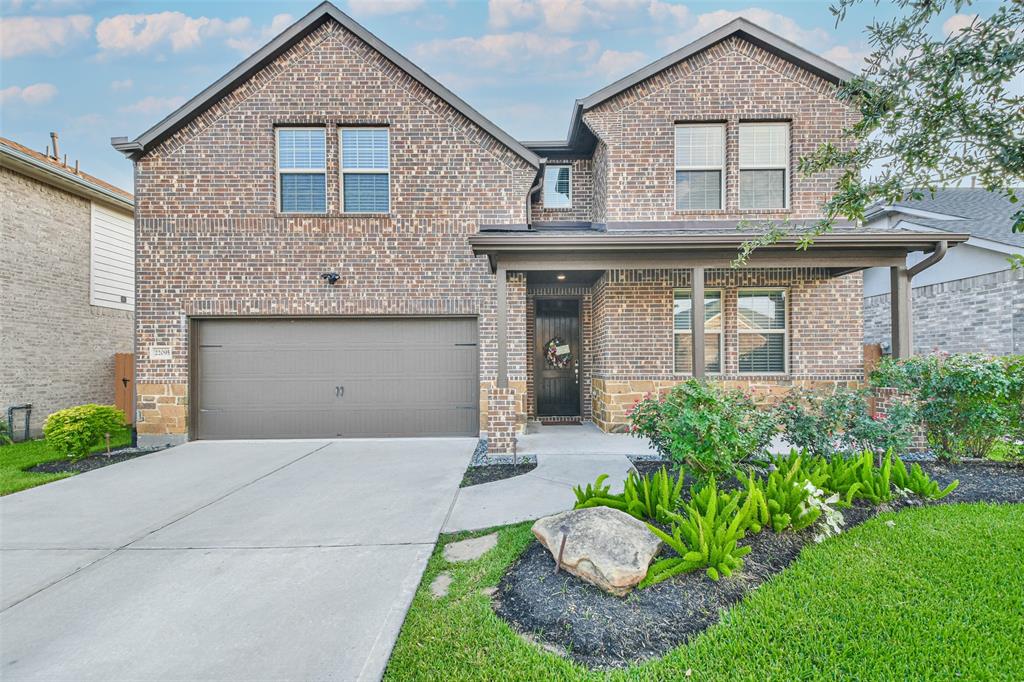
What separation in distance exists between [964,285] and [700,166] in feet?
23.5

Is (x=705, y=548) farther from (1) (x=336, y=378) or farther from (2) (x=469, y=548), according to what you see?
(1) (x=336, y=378)

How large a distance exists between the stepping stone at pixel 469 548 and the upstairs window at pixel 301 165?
6513 mm

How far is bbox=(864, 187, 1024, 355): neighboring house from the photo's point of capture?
29.7 ft

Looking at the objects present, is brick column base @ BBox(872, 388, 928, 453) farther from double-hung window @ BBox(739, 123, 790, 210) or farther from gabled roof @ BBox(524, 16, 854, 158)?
gabled roof @ BBox(524, 16, 854, 158)

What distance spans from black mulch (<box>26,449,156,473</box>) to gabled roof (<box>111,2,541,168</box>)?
198 inches

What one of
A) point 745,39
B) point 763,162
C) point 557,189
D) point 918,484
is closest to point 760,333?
point 763,162

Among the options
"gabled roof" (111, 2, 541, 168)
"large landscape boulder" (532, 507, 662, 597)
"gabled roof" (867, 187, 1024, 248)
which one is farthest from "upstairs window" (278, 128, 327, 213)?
"gabled roof" (867, 187, 1024, 248)

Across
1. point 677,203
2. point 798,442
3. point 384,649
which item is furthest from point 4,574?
point 677,203

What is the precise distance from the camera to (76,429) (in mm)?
6398

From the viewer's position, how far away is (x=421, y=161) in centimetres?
783

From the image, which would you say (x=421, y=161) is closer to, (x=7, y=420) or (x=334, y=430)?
(x=334, y=430)

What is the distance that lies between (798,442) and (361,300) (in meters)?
6.63

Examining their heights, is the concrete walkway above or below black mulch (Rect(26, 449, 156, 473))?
above

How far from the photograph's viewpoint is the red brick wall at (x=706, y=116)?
8133 millimetres
